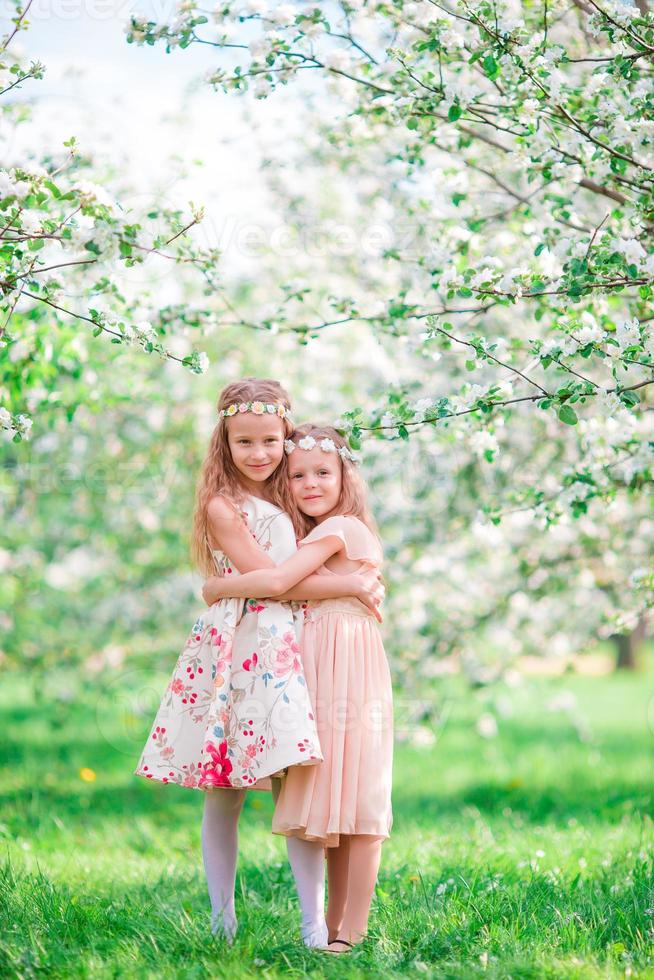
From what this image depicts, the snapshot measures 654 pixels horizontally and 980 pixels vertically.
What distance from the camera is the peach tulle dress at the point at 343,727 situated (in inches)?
117

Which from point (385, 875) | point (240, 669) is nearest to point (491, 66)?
point (240, 669)

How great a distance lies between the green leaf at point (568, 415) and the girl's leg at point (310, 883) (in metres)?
1.42

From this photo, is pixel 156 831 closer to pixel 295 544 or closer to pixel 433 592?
pixel 433 592

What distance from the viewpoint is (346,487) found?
11.0 ft

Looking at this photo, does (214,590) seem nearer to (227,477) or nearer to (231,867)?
(227,477)

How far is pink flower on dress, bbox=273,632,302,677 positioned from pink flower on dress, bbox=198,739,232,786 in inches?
10.6

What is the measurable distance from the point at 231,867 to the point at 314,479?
121 centimetres

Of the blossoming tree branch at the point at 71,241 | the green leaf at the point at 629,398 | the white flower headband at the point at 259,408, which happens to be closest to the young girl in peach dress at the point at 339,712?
the white flower headband at the point at 259,408

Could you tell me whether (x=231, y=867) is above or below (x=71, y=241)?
below

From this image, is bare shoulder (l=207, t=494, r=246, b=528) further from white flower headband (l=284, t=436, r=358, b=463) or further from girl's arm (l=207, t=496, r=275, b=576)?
white flower headband (l=284, t=436, r=358, b=463)

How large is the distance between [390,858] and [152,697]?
14.4 feet

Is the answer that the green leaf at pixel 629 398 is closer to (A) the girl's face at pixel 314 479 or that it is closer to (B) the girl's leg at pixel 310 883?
(A) the girl's face at pixel 314 479

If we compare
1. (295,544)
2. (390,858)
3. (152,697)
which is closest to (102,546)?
(152,697)

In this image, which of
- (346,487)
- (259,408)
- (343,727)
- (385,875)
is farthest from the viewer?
(385,875)
